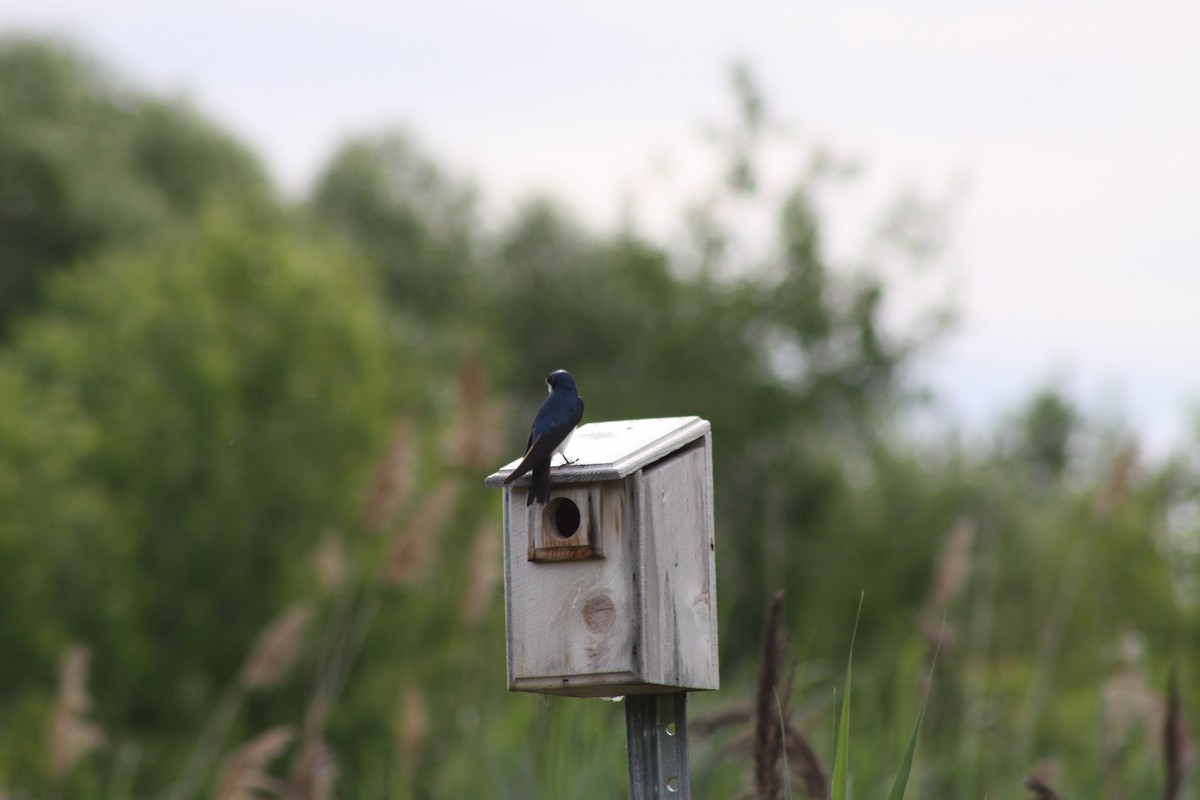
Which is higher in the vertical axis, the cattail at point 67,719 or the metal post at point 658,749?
the metal post at point 658,749

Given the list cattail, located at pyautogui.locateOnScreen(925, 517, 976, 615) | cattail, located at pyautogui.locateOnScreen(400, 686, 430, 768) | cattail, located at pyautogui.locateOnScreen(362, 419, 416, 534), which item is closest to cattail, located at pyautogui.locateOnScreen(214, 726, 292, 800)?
cattail, located at pyautogui.locateOnScreen(400, 686, 430, 768)

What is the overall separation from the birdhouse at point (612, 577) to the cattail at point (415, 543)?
320 cm

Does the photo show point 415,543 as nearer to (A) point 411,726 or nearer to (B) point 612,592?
(A) point 411,726

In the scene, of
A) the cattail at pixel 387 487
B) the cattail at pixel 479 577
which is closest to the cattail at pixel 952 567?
the cattail at pixel 479 577

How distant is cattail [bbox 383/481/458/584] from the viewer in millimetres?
6609

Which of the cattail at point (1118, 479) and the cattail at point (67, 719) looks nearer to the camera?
the cattail at point (67, 719)

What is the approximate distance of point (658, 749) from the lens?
3277 millimetres

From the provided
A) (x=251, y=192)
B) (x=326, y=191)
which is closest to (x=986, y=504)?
(x=251, y=192)

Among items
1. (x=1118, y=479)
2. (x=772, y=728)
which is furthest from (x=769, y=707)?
(x=1118, y=479)

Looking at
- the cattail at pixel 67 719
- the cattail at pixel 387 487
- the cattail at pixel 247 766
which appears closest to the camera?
the cattail at pixel 247 766

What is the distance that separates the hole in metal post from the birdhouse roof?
0.31 ft

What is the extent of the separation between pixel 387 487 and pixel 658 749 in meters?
3.80

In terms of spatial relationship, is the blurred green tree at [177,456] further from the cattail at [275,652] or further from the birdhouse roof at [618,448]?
the birdhouse roof at [618,448]

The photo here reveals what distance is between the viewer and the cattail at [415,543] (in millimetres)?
6609
